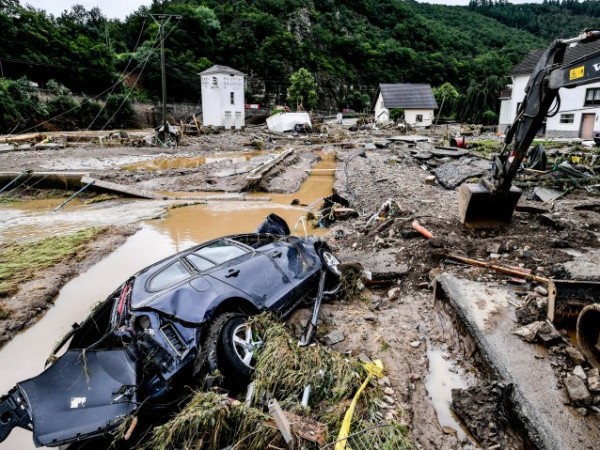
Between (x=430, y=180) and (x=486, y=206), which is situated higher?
(x=486, y=206)

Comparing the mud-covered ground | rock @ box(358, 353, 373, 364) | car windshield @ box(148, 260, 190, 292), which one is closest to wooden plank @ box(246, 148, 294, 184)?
the mud-covered ground

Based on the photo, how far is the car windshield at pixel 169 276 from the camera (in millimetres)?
4449

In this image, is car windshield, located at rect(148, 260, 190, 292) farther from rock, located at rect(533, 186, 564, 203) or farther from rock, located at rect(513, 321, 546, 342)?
rock, located at rect(533, 186, 564, 203)

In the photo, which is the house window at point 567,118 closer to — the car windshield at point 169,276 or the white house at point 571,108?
the white house at point 571,108

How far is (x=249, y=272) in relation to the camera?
508cm

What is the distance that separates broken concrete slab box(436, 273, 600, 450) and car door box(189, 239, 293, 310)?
8.15 ft

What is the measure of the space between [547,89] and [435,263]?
11.0 feet

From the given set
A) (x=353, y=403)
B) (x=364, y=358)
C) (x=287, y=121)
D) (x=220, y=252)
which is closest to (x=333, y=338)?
(x=364, y=358)

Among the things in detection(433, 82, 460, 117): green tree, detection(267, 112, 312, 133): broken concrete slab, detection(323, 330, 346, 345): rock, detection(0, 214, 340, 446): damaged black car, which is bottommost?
detection(323, 330, 346, 345): rock

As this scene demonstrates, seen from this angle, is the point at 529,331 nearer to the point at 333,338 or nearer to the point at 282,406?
the point at 333,338

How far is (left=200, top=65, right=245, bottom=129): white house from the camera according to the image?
4809 centimetres

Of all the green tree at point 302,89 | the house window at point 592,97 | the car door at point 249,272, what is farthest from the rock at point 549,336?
the green tree at point 302,89

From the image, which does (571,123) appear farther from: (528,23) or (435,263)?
(528,23)

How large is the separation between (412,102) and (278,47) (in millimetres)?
28363
